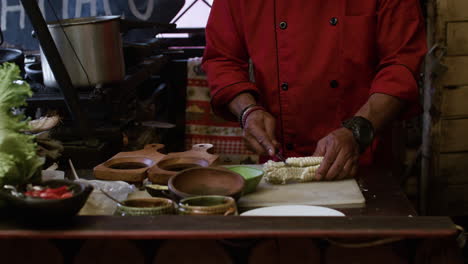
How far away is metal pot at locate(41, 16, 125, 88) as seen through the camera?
3.12 metres

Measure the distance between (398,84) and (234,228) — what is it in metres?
1.41

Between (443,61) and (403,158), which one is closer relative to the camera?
(443,61)

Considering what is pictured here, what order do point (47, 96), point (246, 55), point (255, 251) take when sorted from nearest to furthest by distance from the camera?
point (255, 251)
point (246, 55)
point (47, 96)

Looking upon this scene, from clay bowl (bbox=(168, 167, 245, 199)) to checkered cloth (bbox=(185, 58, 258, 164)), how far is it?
3.31 meters

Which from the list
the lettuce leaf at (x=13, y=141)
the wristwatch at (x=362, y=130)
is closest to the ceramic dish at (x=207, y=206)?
the lettuce leaf at (x=13, y=141)

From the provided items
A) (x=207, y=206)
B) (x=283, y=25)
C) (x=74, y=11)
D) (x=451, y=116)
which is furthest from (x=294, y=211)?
(x=74, y=11)

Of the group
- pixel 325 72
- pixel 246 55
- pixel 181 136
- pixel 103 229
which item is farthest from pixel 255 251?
pixel 181 136

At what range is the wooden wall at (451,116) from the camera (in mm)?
4496

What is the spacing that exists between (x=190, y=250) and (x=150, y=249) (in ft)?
0.35

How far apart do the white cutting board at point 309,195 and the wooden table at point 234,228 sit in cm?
53

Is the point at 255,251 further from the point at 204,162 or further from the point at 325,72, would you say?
the point at 325,72

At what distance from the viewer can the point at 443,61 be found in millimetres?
4559

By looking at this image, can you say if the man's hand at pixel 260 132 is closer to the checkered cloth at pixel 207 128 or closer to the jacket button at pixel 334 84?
the jacket button at pixel 334 84

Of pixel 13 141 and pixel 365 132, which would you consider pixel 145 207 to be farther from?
pixel 365 132
